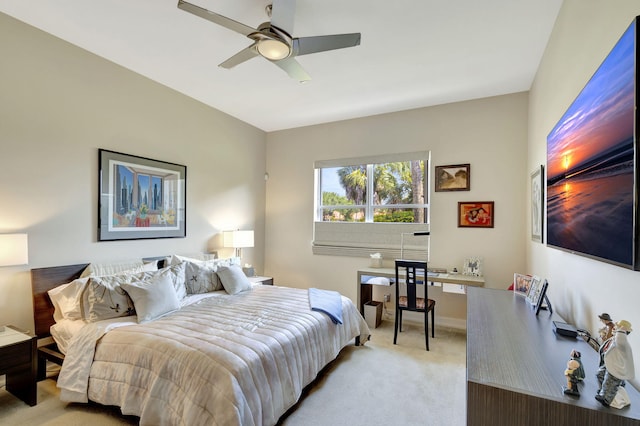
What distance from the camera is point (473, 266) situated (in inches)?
149

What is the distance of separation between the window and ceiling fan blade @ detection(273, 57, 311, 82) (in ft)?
7.10

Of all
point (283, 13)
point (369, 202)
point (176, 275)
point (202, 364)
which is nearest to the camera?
point (202, 364)

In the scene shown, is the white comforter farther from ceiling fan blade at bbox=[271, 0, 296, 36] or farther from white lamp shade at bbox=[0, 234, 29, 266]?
ceiling fan blade at bbox=[271, 0, 296, 36]

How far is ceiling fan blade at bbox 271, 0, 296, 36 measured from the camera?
6.23 feet

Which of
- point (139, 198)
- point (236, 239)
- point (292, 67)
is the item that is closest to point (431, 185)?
point (292, 67)

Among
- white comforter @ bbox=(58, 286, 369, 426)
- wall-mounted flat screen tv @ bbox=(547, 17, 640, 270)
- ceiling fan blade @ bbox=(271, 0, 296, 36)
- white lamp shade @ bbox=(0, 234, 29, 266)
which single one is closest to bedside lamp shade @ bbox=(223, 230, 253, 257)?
white comforter @ bbox=(58, 286, 369, 426)

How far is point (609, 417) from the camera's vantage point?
36.2 inches

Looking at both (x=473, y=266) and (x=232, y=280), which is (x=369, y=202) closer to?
(x=473, y=266)

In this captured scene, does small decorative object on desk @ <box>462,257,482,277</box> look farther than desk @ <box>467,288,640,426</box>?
Yes

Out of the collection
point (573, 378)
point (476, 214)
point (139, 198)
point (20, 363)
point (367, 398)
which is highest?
point (139, 198)

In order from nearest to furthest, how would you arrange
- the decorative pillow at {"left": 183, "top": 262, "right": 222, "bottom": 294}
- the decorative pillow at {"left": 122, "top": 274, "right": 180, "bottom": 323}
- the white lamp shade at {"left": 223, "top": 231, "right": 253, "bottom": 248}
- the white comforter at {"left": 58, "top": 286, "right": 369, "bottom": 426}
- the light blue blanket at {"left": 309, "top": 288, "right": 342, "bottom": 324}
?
the white comforter at {"left": 58, "top": 286, "right": 369, "bottom": 426}
the decorative pillow at {"left": 122, "top": 274, "right": 180, "bottom": 323}
the light blue blanket at {"left": 309, "top": 288, "right": 342, "bottom": 324}
the decorative pillow at {"left": 183, "top": 262, "right": 222, "bottom": 294}
the white lamp shade at {"left": 223, "top": 231, "right": 253, "bottom": 248}

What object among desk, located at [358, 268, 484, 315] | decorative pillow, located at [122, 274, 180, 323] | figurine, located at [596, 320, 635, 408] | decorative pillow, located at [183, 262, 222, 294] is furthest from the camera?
desk, located at [358, 268, 484, 315]

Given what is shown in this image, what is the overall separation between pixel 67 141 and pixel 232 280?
79.5 inches

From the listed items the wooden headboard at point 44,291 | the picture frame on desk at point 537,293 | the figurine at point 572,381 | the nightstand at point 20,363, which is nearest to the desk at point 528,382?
the figurine at point 572,381
